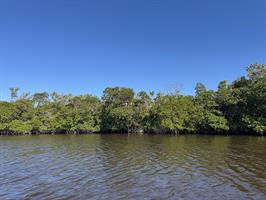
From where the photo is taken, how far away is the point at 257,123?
43.2 meters

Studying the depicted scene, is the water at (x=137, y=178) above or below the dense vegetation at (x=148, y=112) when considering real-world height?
below

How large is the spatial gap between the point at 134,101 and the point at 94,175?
4891cm

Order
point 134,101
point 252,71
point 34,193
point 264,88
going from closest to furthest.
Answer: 1. point 34,193
2. point 264,88
3. point 252,71
4. point 134,101

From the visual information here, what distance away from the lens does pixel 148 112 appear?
58250 mm

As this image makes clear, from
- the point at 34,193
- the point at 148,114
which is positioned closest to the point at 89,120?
the point at 148,114

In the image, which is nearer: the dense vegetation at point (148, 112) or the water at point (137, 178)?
the water at point (137, 178)

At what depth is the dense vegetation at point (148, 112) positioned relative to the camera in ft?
151

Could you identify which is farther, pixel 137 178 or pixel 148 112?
pixel 148 112

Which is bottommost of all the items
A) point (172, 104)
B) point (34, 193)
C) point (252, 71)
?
point (34, 193)

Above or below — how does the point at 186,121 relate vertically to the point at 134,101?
below

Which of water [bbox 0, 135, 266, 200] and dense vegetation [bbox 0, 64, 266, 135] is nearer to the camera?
water [bbox 0, 135, 266, 200]

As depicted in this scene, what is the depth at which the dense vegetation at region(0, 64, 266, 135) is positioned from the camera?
46.1m

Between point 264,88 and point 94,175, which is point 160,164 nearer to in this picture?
point 94,175

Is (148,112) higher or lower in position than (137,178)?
higher
